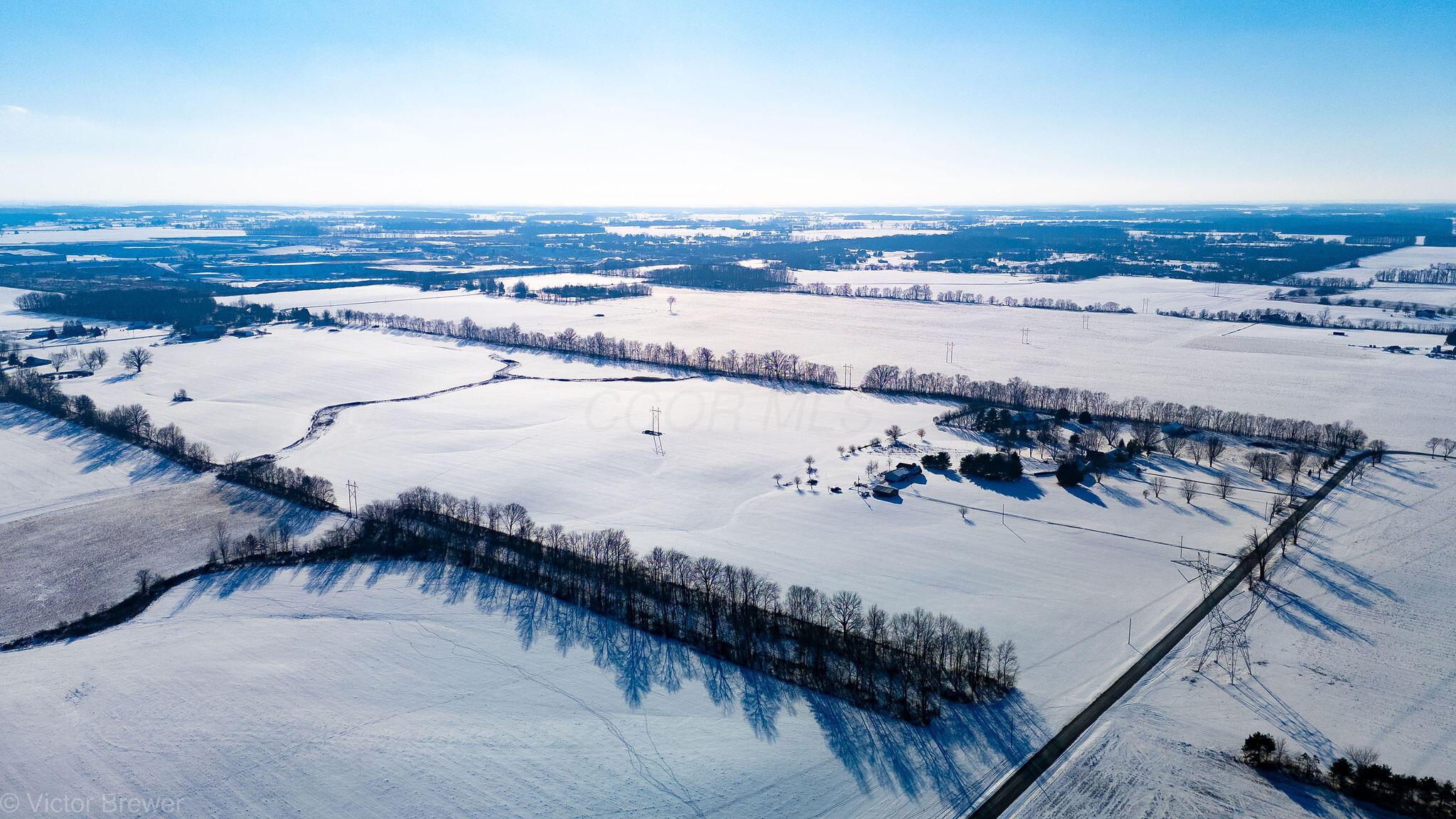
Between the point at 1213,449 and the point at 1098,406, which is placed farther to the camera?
the point at 1098,406

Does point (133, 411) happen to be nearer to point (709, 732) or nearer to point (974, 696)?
point (709, 732)

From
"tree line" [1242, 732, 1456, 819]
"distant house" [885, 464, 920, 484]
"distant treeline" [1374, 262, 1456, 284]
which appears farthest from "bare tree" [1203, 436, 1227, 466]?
"distant treeline" [1374, 262, 1456, 284]

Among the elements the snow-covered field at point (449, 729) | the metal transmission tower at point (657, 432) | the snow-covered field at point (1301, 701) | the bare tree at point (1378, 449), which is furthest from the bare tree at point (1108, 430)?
the snow-covered field at point (449, 729)

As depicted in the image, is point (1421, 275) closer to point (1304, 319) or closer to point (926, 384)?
point (1304, 319)

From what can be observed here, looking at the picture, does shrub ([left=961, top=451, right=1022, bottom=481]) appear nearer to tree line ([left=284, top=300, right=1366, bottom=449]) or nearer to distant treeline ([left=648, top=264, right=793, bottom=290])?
tree line ([left=284, top=300, right=1366, bottom=449])

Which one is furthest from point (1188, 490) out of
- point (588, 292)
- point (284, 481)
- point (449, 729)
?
point (588, 292)

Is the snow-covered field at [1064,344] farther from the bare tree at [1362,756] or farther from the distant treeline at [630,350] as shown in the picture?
the bare tree at [1362,756]
